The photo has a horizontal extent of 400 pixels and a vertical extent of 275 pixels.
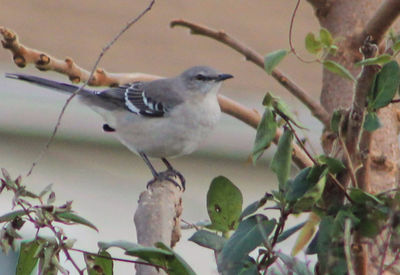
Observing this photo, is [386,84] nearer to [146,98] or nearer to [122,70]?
[146,98]

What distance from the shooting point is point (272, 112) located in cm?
150

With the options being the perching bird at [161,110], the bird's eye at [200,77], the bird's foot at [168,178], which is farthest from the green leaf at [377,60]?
the bird's eye at [200,77]

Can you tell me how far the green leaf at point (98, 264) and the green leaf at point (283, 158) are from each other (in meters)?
0.37

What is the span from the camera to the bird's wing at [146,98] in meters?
4.34

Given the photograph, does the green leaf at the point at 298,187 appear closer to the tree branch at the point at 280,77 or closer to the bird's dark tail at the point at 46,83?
the tree branch at the point at 280,77

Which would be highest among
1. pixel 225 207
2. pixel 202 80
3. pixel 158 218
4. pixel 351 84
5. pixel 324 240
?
pixel 351 84

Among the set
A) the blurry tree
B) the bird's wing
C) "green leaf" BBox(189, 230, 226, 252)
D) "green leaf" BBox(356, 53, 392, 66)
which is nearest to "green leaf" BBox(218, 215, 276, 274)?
the blurry tree

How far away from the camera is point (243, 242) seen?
1501 mm

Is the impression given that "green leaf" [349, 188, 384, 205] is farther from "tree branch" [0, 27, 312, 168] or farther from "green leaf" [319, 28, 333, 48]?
"tree branch" [0, 27, 312, 168]

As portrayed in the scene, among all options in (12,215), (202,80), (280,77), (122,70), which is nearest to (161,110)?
(202,80)

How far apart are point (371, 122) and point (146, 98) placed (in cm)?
305

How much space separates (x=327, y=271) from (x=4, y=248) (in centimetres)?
59

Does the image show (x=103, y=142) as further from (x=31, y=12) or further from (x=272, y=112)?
(x=272, y=112)

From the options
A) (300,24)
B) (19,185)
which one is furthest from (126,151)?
(19,185)
